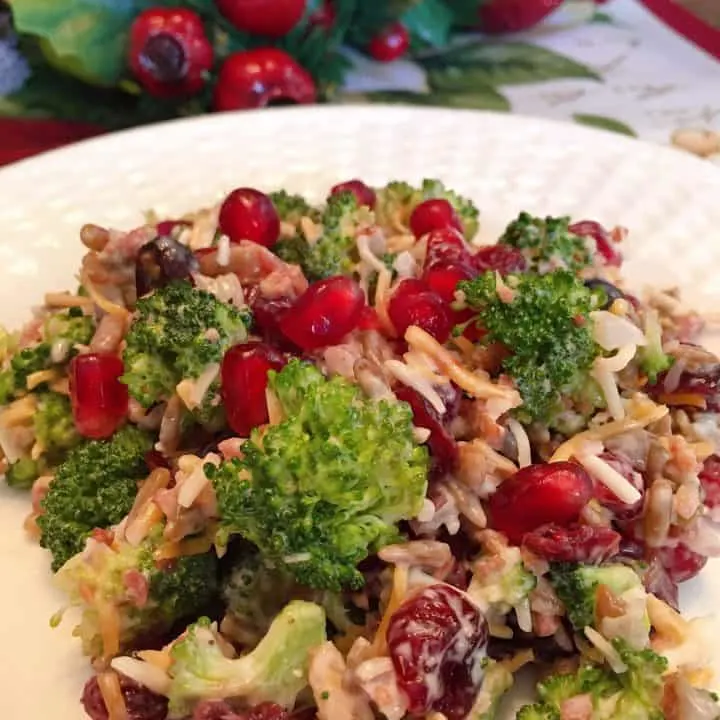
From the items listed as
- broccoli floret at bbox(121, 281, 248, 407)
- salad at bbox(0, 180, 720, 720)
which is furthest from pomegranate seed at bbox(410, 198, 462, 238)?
broccoli floret at bbox(121, 281, 248, 407)

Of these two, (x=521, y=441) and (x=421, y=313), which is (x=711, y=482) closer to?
(x=521, y=441)

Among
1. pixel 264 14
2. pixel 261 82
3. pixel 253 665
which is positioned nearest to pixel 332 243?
pixel 253 665

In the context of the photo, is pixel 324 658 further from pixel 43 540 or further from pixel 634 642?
pixel 43 540

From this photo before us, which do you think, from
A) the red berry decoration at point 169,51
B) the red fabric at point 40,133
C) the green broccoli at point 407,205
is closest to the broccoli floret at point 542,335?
the green broccoli at point 407,205

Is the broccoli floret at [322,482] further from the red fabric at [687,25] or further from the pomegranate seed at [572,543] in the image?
the red fabric at [687,25]

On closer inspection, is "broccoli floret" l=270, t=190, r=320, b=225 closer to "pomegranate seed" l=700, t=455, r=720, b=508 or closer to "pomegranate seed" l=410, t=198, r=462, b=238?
"pomegranate seed" l=410, t=198, r=462, b=238

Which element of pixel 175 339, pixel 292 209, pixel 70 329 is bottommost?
pixel 70 329

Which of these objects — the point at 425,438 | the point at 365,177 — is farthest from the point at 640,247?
the point at 425,438

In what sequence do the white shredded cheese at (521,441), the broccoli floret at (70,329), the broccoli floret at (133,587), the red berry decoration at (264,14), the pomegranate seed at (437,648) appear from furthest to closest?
the red berry decoration at (264,14)
the broccoli floret at (70,329)
the white shredded cheese at (521,441)
the broccoli floret at (133,587)
the pomegranate seed at (437,648)
